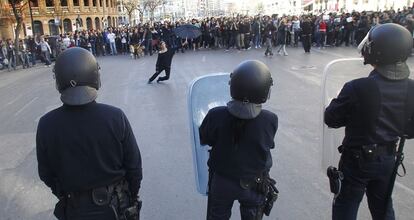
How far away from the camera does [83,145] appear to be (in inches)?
94.8

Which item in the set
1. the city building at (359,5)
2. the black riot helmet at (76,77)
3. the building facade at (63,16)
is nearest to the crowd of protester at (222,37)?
the city building at (359,5)

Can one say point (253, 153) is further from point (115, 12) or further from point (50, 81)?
point (115, 12)

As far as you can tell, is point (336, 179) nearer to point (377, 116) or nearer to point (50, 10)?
point (377, 116)

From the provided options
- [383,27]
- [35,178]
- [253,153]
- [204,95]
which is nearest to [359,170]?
[253,153]

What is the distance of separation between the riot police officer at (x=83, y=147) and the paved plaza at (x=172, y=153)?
1.55 meters

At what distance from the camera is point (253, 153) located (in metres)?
2.67

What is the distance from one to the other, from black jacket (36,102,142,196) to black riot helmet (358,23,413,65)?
1715 mm

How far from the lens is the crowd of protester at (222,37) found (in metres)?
20.8

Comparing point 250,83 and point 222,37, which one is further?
point 222,37

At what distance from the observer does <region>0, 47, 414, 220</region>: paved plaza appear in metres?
4.16

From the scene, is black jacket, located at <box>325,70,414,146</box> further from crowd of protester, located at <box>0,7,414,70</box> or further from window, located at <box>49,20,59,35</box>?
window, located at <box>49,20,59,35</box>

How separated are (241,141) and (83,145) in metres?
1.01

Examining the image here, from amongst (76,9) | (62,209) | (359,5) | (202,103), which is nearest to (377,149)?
(202,103)

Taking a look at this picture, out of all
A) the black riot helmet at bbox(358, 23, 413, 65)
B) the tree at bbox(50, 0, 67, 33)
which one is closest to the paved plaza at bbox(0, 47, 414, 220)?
the black riot helmet at bbox(358, 23, 413, 65)
